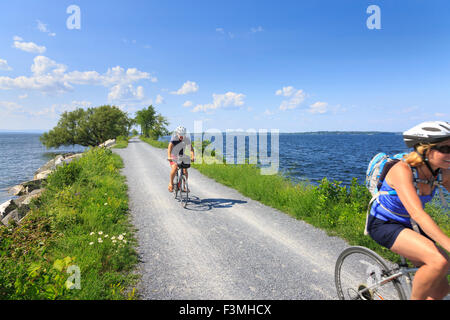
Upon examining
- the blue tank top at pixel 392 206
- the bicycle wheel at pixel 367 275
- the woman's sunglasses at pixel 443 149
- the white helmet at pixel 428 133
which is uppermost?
the white helmet at pixel 428 133

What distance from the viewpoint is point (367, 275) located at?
2.66 m

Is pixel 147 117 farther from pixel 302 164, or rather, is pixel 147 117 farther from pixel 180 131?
pixel 180 131

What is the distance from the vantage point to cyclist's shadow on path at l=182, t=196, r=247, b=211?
7816mm

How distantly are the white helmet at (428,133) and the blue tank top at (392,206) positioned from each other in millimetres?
490

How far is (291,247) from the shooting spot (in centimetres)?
494

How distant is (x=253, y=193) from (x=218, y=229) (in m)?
3.39

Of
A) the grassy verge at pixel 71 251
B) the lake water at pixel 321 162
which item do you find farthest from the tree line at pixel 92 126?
the grassy verge at pixel 71 251

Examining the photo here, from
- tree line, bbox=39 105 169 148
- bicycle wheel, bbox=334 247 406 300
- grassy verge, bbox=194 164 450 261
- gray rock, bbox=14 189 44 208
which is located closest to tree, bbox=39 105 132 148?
tree line, bbox=39 105 169 148

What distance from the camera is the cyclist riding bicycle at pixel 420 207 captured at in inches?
76.9

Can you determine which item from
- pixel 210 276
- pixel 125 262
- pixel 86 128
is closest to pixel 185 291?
pixel 210 276

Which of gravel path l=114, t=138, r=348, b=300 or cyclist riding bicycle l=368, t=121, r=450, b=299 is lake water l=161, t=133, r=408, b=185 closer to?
gravel path l=114, t=138, r=348, b=300

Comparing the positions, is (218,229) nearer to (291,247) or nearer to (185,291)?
(291,247)

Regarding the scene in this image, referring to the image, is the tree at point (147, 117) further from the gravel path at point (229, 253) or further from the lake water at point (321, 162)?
the gravel path at point (229, 253)

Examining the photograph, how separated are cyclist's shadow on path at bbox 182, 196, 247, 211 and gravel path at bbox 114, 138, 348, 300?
35mm
